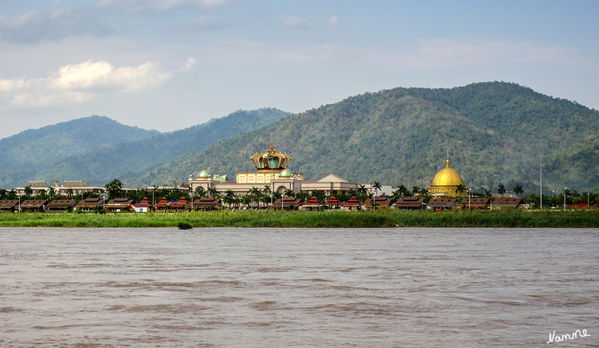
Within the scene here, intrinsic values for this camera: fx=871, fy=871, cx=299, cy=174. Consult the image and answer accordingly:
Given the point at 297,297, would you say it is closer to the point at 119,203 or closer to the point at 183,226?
the point at 183,226

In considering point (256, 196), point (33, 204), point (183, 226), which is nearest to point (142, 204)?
point (33, 204)

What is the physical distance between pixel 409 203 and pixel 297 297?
13205cm

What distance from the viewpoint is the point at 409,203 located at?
16550cm

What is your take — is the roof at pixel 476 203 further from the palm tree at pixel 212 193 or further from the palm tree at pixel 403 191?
Answer: the palm tree at pixel 212 193

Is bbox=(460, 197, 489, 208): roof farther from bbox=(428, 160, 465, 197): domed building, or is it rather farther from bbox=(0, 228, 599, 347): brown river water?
bbox=(0, 228, 599, 347): brown river water

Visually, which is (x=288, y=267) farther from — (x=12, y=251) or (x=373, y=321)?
(x=12, y=251)

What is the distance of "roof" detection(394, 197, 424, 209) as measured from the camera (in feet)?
540

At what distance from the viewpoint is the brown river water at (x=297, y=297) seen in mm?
26516

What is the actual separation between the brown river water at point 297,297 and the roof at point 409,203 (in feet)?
333

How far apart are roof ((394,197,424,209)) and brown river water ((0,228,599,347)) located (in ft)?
333

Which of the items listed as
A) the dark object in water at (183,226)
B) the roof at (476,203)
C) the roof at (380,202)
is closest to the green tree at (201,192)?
the roof at (380,202)

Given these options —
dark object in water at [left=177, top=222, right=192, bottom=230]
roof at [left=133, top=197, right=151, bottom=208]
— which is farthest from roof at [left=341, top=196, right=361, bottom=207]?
dark object in water at [left=177, top=222, right=192, bottom=230]

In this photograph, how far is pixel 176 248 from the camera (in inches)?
2564

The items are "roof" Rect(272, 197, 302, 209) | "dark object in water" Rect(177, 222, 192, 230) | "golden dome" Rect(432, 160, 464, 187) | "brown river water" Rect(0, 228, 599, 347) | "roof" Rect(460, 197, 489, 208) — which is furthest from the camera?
"golden dome" Rect(432, 160, 464, 187)
